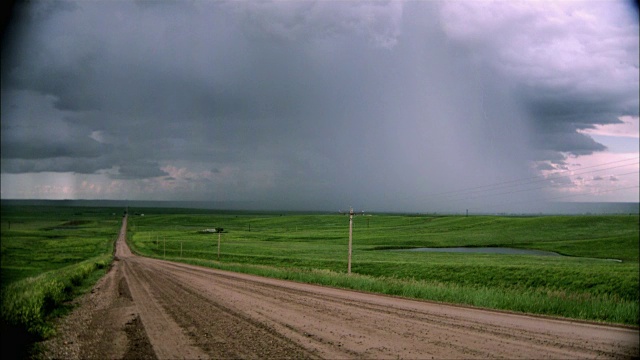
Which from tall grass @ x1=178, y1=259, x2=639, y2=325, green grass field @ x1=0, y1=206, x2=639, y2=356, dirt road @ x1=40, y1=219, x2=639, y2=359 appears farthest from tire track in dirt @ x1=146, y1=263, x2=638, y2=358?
green grass field @ x1=0, y1=206, x2=639, y2=356

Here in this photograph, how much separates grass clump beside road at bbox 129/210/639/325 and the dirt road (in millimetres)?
3172

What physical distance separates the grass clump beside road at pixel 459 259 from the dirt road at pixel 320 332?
125 inches

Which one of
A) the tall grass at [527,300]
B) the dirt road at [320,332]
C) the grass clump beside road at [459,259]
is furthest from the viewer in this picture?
the grass clump beside road at [459,259]

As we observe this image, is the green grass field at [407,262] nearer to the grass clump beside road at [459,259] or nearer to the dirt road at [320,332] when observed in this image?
the grass clump beside road at [459,259]

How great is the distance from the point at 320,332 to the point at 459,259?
2893 cm

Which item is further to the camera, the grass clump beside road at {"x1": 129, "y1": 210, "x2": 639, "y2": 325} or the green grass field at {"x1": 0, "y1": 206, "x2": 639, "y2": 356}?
the grass clump beside road at {"x1": 129, "y1": 210, "x2": 639, "y2": 325}

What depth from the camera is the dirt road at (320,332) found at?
1088 centimetres

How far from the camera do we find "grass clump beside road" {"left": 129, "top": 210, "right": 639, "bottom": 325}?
19.5 metres

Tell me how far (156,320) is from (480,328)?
10758 millimetres

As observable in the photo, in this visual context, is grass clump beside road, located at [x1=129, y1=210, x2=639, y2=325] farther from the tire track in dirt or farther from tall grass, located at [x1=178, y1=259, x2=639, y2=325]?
the tire track in dirt

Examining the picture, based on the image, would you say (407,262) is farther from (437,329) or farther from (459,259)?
(437,329)

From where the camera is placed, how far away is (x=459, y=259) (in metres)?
39.2

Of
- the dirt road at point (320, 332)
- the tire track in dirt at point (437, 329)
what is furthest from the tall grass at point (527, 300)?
the dirt road at point (320, 332)

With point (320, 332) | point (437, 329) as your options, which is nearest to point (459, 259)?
point (437, 329)
